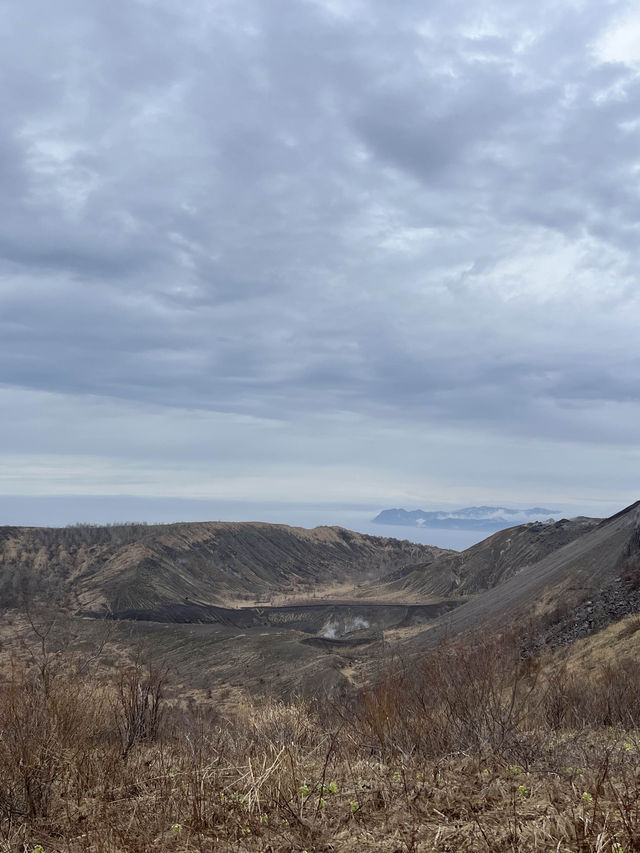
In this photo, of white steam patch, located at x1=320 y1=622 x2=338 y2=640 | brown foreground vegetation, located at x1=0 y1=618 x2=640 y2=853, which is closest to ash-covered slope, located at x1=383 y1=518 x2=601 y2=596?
white steam patch, located at x1=320 y1=622 x2=338 y2=640

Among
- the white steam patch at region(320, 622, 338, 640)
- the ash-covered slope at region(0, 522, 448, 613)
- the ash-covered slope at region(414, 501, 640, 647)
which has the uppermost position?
the ash-covered slope at region(414, 501, 640, 647)

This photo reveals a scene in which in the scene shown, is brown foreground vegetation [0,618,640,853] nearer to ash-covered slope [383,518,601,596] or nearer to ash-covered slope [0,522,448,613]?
ash-covered slope [0,522,448,613]

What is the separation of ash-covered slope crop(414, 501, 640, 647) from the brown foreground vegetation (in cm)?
2797

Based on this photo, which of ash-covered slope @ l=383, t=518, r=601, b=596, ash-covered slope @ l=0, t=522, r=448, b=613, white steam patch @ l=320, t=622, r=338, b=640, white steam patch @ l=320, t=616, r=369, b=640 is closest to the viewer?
white steam patch @ l=320, t=616, r=369, b=640

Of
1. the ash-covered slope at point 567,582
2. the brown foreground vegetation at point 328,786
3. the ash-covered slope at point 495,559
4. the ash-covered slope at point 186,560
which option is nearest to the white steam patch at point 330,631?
the ash-covered slope at point 495,559

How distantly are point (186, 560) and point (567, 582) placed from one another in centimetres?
7684

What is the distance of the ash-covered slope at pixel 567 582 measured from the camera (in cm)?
3603

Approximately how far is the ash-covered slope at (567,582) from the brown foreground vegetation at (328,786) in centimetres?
2797

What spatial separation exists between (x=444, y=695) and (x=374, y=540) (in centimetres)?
15141

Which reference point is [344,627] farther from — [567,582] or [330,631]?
[567,582]

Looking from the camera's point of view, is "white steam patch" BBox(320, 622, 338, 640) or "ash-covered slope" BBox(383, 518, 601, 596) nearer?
"white steam patch" BBox(320, 622, 338, 640)

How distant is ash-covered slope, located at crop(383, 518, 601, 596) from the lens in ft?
280

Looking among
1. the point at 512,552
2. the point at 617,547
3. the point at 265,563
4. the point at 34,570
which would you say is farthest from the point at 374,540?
the point at 617,547

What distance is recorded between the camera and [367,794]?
574 cm
